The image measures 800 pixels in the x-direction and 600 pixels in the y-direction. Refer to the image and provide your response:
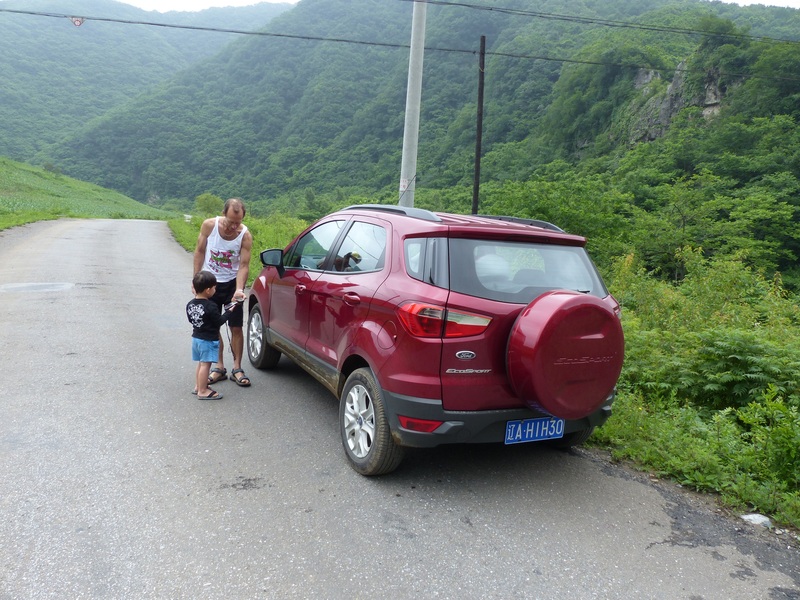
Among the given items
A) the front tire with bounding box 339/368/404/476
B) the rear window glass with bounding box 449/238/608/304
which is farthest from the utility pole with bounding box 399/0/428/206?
the front tire with bounding box 339/368/404/476

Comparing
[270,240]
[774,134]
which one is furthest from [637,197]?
[270,240]

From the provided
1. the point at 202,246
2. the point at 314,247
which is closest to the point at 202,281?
the point at 202,246

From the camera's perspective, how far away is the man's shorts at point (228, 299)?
17.8ft

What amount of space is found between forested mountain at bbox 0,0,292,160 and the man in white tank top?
110288mm

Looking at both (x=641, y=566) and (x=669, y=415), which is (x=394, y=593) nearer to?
(x=641, y=566)

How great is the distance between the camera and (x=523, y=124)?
8681 centimetres

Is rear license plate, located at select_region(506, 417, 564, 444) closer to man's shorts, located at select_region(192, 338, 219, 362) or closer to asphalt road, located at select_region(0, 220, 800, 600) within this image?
asphalt road, located at select_region(0, 220, 800, 600)

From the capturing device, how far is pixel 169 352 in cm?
633

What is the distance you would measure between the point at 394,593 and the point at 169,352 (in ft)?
15.1

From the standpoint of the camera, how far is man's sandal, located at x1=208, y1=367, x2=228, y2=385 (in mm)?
5410

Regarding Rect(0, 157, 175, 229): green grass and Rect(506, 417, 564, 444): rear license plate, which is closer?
Rect(506, 417, 564, 444): rear license plate

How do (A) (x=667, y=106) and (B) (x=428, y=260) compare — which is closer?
(B) (x=428, y=260)

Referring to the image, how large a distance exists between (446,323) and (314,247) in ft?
7.16

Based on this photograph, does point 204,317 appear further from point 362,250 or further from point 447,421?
point 447,421
